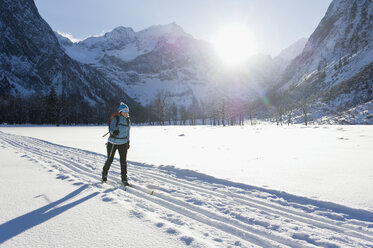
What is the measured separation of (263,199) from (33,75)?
561ft

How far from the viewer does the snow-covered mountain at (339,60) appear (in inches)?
3873

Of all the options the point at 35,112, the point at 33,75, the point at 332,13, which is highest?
the point at 332,13

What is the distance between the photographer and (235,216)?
159 inches

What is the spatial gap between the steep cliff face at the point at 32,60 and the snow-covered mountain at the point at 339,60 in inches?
6374

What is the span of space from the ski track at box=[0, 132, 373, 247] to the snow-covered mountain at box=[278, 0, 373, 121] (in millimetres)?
107275

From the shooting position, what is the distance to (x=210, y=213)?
163 inches

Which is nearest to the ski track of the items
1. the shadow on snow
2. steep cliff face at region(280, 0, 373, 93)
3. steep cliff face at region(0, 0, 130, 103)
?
the shadow on snow

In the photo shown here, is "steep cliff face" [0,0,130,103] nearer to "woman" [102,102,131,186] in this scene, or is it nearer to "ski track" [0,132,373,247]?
"woman" [102,102,131,186]

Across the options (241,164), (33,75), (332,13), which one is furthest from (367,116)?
(33,75)

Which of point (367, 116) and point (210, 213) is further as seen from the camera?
point (367, 116)

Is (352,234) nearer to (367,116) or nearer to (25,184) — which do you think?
(25,184)

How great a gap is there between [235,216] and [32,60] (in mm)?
185604

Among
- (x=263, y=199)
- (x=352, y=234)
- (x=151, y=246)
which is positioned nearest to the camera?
(x=151, y=246)

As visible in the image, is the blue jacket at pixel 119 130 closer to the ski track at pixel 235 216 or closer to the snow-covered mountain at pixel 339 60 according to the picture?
the ski track at pixel 235 216
